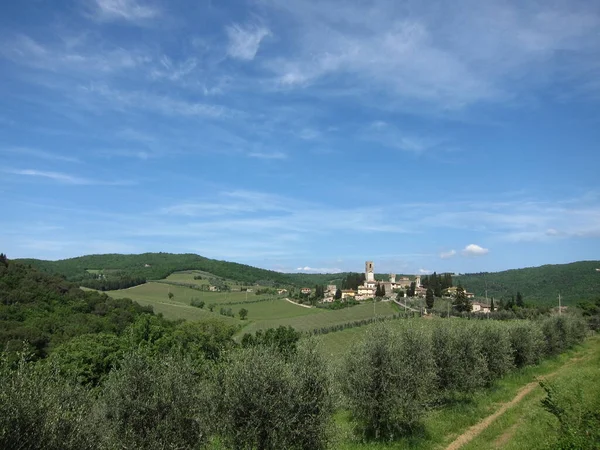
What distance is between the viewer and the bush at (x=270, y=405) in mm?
15812

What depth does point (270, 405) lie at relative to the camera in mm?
16031

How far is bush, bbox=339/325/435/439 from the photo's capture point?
928 inches

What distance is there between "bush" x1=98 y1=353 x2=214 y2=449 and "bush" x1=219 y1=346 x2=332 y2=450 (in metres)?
1.01

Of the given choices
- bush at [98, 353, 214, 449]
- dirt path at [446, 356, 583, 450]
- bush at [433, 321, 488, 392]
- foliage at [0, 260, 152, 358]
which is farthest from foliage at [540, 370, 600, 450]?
foliage at [0, 260, 152, 358]

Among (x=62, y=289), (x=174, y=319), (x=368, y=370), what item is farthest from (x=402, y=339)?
(x=62, y=289)

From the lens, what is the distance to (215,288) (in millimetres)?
183250

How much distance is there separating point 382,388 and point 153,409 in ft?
41.4

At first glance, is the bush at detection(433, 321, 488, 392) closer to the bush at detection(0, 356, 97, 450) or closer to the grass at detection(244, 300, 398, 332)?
the bush at detection(0, 356, 97, 450)

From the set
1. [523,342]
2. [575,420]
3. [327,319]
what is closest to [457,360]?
[523,342]

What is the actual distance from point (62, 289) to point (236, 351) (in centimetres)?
10198

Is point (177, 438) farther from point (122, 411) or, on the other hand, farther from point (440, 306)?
point (440, 306)

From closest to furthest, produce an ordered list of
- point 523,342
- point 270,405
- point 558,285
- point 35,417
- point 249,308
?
point 35,417 < point 270,405 < point 523,342 < point 249,308 < point 558,285

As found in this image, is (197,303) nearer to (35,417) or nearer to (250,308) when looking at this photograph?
(250,308)

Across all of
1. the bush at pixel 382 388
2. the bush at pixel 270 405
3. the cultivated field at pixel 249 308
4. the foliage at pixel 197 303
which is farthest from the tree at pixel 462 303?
the bush at pixel 270 405
